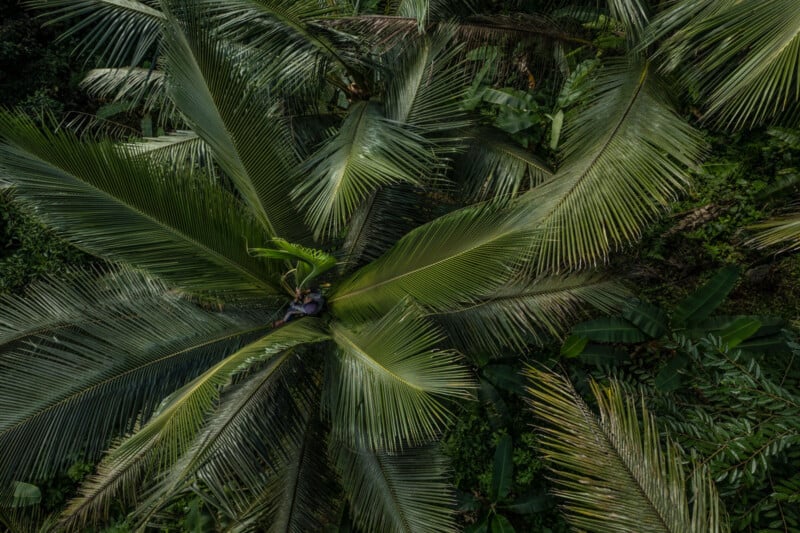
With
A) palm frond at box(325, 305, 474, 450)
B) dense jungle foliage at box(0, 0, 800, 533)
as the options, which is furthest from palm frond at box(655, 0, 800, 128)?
palm frond at box(325, 305, 474, 450)

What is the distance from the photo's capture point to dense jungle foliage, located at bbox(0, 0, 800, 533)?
7.09ft

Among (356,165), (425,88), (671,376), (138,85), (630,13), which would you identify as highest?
(138,85)

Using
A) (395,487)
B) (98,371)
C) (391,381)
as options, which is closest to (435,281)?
(391,381)

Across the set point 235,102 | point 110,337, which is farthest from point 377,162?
point 110,337

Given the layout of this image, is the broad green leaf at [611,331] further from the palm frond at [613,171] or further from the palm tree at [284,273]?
the palm frond at [613,171]

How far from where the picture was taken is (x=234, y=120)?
8.22ft

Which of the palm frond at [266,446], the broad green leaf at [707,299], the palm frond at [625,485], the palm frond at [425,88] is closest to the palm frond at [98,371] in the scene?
the palm frond at [266,446]

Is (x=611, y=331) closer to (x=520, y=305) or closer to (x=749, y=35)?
(x=520, y=305)

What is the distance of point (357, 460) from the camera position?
8.93ft

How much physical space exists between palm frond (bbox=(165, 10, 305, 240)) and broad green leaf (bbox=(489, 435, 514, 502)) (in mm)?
1754

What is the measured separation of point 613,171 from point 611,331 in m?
0.96

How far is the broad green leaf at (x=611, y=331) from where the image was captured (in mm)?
2984

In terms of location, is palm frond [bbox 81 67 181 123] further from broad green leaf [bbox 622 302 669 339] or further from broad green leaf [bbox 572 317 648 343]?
broad green leaf [bbox 622 302 669 339]

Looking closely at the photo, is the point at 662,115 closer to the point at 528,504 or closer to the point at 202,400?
the point at 528,504
